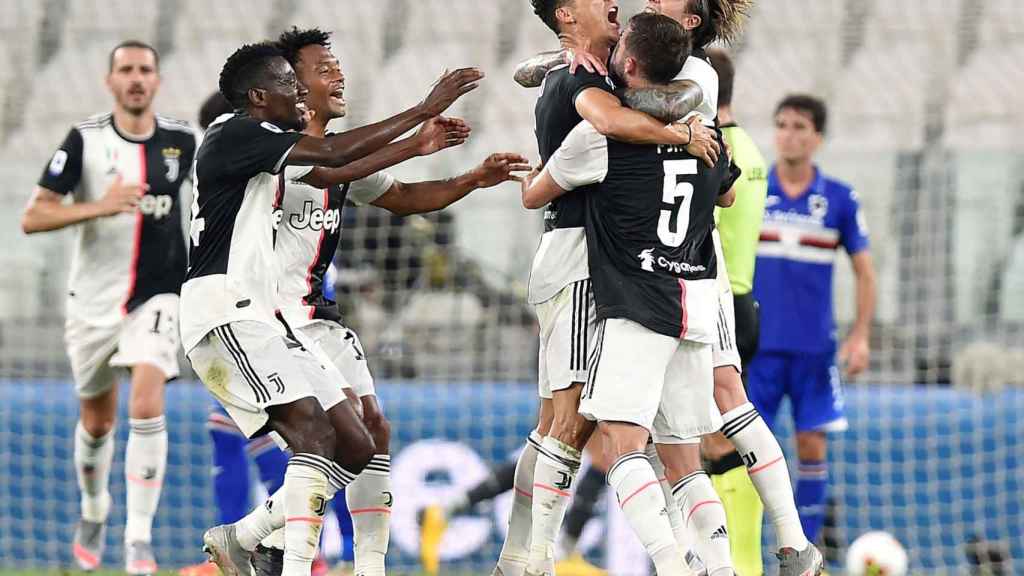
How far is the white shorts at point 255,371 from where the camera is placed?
518 centimetres

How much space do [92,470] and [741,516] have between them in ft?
10.8

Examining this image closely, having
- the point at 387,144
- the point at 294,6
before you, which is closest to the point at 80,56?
the point at 294,6

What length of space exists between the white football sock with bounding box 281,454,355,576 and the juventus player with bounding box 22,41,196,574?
98.1 inches

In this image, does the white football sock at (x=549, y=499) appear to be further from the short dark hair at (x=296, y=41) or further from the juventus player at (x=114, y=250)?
the juventus player at (x=114, y=250)

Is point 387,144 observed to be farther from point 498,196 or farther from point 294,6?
point 294,6

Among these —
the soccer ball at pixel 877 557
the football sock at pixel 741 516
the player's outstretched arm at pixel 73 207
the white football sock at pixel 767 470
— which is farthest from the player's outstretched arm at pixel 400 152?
the soccer ball at pixel 877 557

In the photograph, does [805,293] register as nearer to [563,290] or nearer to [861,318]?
[861,318]

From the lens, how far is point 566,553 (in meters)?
8.90

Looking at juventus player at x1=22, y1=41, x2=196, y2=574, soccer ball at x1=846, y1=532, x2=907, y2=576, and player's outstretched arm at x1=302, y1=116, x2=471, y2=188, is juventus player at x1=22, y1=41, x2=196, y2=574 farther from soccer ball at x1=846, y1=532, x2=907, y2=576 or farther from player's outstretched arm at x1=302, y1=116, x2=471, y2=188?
soccer ball at x1=846, y1=532, x2=907, y2=576

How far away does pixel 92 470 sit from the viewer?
7703 millimetres

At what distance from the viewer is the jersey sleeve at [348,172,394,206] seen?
591cm

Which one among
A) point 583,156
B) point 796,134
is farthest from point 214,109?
point 796,134

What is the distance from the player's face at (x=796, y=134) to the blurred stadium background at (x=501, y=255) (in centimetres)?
219

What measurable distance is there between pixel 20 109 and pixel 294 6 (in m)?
2.49
